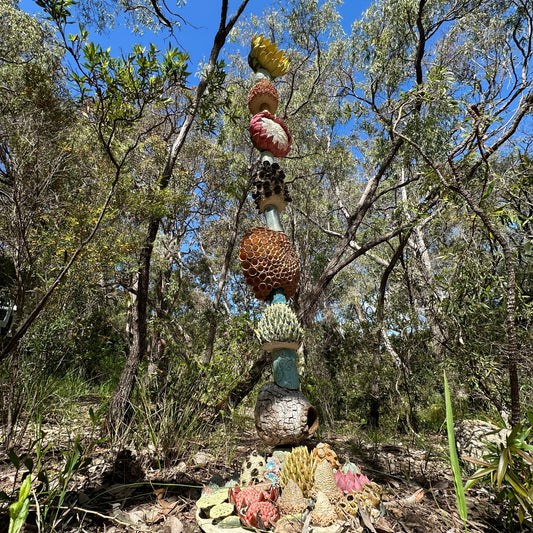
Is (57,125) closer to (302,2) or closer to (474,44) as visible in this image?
(302,2)

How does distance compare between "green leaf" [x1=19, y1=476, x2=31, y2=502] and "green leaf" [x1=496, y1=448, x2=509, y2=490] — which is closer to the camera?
"green leaf" [x1=19, y1=476, x2=31, y2=502]

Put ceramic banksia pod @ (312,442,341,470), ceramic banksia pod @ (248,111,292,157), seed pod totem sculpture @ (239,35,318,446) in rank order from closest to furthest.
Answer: ceramic banksia pod @ (312,442,341,470) < seed pod totem sculpture @ (239,35,318,446) < ceramic banksia pod @ (248,111,292,157)

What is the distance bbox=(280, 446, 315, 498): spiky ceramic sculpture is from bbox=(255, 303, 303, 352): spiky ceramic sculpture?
0.74m

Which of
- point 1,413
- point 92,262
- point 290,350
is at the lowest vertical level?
point 1,413

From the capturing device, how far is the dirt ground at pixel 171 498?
1.91 m

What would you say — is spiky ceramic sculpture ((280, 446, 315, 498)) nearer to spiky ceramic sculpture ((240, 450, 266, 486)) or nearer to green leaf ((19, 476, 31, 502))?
spiky ceramic sculpture ((240, 450, 266, 486))

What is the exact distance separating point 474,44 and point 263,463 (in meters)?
9.82

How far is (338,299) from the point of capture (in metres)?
13.7

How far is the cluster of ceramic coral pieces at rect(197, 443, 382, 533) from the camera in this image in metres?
1.81

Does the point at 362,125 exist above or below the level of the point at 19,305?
above

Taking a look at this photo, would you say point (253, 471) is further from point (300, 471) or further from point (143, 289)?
point (143, 289)

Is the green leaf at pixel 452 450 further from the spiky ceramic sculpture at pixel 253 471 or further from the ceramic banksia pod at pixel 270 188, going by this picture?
the ceramic banksia pod at pixel 270 188

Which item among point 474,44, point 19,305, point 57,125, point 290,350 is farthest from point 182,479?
point 474,44

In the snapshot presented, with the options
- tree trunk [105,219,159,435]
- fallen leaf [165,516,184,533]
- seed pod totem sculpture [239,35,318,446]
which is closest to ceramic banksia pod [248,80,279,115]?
seed pod totem sculpture [239,35,318,446]
